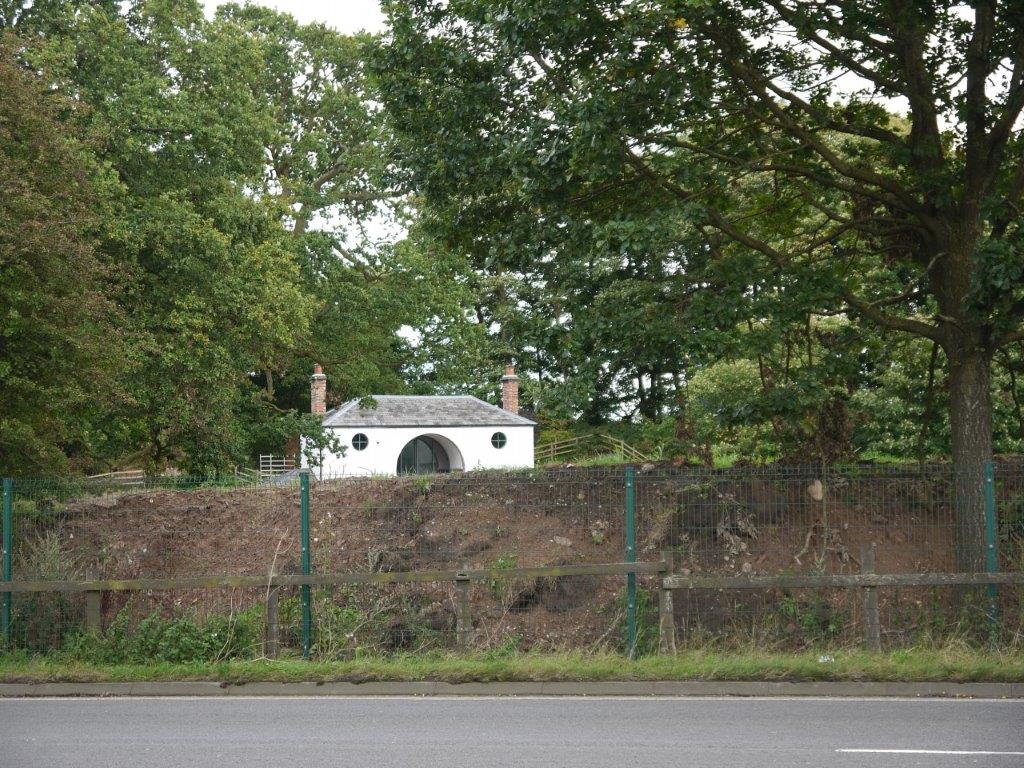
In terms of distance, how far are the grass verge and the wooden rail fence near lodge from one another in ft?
1.31

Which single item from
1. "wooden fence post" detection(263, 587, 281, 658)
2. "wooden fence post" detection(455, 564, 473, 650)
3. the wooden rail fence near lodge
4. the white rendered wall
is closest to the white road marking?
the wooden rail fence near lodge

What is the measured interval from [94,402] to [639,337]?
9.57m

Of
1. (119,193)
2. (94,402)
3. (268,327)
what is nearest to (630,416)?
(268,327)

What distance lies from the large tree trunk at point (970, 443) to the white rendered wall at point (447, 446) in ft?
106

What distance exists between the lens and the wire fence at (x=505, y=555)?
12484 mm

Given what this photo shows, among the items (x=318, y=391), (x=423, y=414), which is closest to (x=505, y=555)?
(x=318, y=391)

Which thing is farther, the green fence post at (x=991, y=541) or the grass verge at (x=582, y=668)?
the green fence post at (x=991, y=541)

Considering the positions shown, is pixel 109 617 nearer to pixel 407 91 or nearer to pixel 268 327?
pixel 407 91

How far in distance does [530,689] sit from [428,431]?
36.9 meters

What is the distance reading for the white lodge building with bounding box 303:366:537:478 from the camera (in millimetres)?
46438

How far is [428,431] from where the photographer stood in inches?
1880

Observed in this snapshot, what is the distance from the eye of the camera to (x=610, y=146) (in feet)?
39.3

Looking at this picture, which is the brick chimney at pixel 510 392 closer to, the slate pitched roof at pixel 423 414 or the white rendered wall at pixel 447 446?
the slate pitched roof at pixel 423 414

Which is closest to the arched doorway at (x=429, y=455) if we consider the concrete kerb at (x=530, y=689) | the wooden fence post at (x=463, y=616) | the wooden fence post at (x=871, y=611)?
the wooden fence post at (x=463, y=616)
